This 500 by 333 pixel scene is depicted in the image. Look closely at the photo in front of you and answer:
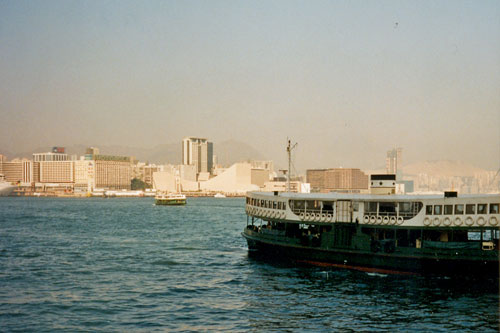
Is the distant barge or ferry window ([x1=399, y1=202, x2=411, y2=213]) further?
ferry window ([x1=399, y1=202, x2=411, y2=213])

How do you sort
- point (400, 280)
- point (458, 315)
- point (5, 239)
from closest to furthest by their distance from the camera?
point (458, 315)
point (400, 280)
point (5, 239)

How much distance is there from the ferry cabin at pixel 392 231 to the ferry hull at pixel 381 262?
52 millimetres

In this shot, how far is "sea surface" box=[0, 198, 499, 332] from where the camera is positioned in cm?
2448

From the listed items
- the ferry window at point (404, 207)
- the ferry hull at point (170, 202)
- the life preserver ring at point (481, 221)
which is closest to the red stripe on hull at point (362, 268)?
the ferry window at point (404, 207)

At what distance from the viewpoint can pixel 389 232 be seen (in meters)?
35.3

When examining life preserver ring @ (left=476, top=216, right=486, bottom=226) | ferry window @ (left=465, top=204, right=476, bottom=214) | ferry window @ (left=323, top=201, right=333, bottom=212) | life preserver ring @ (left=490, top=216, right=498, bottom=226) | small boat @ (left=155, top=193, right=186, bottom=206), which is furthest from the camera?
small boat @ (left=155, top=193, right=186, bottom=206)

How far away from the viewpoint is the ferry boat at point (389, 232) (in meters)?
30.8

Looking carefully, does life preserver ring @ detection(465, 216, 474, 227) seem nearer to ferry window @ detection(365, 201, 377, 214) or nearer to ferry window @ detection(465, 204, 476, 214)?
ferry window @ detection(465, 204, 476, 214)

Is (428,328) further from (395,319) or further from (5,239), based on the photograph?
(5,239)

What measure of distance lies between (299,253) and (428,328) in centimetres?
1377

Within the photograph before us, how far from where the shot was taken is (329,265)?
35.7 m

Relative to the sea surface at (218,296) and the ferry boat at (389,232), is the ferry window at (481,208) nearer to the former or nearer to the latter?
the ferry boat at (389,232)

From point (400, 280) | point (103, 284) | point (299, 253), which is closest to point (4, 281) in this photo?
point (103, 284)

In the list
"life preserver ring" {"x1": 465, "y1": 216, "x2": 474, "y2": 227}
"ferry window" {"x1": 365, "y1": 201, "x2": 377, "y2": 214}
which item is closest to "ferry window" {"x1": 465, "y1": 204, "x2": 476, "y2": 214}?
"life preserver ring" {"x1": 465, "y1": 216, "x2": 474, "y2": 227}
